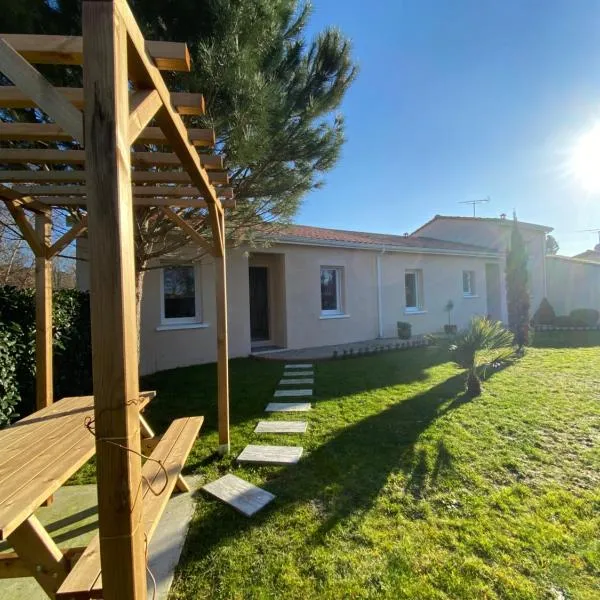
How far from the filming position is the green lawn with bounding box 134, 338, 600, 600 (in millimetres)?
2172

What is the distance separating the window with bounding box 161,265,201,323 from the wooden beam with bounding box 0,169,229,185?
5.41 metres

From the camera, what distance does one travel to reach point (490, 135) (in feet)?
31.7

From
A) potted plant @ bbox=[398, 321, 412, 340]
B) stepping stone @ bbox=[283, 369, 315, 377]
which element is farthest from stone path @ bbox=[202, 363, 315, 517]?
potted plant @ bbox=[398, 321, 412, 340]

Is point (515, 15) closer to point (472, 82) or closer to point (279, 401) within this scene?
point (472, 82)

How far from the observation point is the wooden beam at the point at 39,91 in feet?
4.36

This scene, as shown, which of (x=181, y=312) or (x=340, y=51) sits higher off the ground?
(x=340, y=51)

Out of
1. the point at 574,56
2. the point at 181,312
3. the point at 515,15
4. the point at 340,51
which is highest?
the point at 515,15

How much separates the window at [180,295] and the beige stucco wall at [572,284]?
19.1 metres

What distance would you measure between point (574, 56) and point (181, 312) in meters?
10.3

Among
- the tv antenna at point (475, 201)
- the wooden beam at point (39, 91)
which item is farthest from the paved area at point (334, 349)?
the tv antenna at point (475, 201)

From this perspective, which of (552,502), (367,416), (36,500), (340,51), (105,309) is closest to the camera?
(105,309)

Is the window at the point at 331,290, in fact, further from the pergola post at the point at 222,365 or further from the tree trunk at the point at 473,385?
the pergola post at the point at 222,365

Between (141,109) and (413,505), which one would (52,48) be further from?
(413,505)

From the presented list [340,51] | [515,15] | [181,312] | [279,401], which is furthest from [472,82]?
[181,312]
